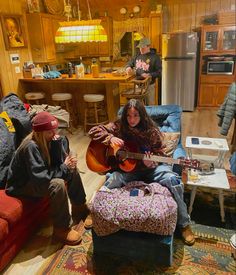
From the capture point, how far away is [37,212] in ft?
6.64

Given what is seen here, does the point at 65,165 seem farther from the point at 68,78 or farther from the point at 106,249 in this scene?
the point at 68,78

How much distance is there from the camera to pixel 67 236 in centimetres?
190

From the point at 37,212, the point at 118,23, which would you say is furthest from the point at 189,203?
the point at 118,23

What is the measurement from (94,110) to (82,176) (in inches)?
62.0

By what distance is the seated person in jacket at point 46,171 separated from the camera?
Result: 1734mm

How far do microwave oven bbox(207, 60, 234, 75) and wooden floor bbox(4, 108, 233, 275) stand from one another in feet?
2.46

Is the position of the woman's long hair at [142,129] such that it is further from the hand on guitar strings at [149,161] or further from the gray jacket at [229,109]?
the gray jacket at [229,109]

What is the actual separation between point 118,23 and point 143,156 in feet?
14.9

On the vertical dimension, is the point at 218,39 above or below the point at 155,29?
below

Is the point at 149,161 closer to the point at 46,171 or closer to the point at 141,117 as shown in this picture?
Answer: the point at 141,117

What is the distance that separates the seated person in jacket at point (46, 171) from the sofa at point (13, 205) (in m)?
0.11

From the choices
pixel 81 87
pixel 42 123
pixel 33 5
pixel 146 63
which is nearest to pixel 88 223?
pixel 42 123

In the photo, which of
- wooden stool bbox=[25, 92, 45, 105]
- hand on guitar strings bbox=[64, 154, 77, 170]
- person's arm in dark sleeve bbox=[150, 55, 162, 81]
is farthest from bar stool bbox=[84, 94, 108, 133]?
hand on guitar strings bbox=[64, 154, 77, 170]

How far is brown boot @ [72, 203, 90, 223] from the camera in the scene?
7.09 ft
